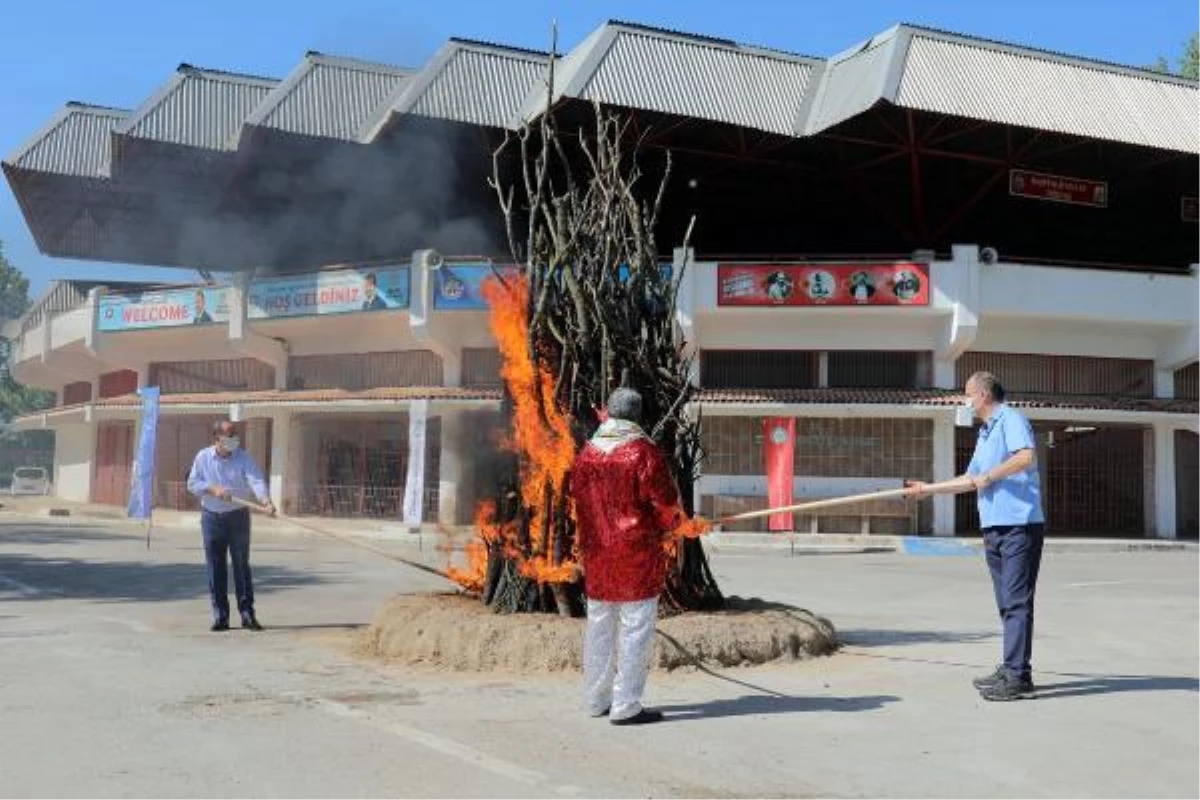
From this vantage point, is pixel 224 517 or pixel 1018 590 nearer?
pixel 1018 590

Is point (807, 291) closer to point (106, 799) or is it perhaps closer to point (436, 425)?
point (436, 425)

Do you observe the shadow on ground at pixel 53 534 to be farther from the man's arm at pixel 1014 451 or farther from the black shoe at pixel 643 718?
the man's arm at pixel 1014 451

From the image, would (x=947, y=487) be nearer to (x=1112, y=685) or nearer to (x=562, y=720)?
(x=1112, y=685)

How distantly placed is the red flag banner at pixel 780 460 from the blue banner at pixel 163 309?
48.3ft

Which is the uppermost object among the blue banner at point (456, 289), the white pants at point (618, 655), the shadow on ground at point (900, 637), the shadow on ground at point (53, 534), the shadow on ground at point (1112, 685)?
the blue banner at point (456, 289)

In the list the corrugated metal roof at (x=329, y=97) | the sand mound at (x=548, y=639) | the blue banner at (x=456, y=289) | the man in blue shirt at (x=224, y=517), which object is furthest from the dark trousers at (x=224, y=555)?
the corrugated metal roof at (x=329, y=97)

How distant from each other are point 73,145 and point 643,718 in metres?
29.5

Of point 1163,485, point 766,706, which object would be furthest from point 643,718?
point 1163,485

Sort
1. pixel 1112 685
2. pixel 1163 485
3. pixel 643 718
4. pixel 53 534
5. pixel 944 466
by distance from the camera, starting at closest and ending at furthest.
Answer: pixel 643 718, pixel 1112 685, pixel 53 534, pixel 944 466, pixel 1163 485

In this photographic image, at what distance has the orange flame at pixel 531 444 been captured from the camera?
7.05 m

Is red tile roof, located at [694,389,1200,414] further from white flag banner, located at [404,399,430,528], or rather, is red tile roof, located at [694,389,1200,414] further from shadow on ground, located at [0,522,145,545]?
shadow on ground, located at [0,522,145,545]

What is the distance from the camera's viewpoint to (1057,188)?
28.2m

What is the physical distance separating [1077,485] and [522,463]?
23.3 meters

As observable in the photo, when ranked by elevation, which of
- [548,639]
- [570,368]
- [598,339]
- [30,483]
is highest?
[598,339]
